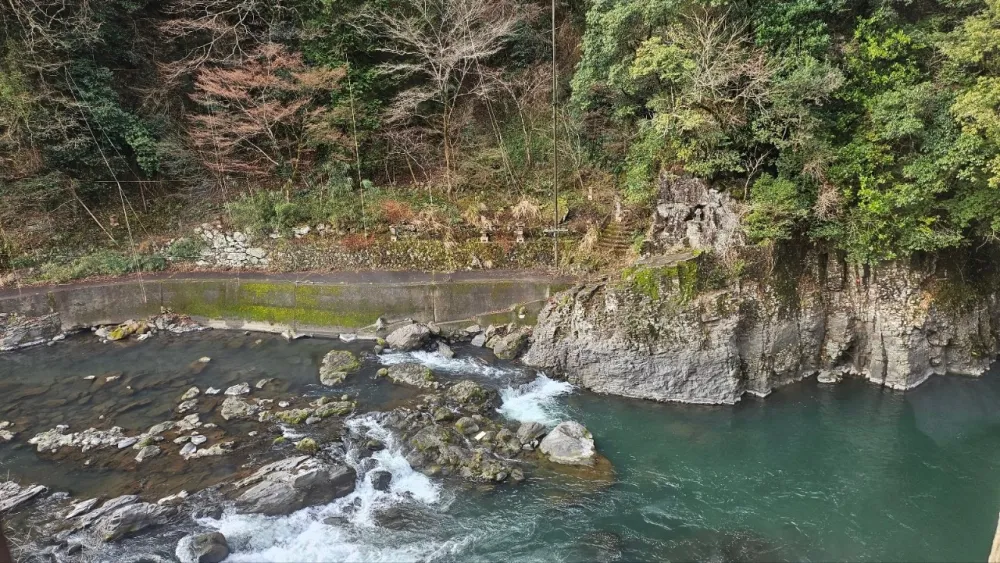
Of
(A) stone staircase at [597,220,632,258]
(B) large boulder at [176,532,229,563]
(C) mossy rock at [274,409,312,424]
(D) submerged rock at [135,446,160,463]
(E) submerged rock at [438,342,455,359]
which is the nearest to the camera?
(B) large boulder at [176,532,229,563]

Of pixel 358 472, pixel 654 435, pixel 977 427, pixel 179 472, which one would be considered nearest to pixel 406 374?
pixel 358 472

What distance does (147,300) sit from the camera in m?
19.2

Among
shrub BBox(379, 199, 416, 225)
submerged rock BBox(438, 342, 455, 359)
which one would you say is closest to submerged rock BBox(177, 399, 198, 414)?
submerged rock BBox(438, 342, 455, 359)

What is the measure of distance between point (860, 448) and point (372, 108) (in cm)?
2005

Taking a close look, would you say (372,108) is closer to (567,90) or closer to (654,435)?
(567,90)

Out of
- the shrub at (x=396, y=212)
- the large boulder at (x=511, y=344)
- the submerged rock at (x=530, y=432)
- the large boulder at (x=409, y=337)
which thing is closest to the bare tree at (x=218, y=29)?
the shrub at (x=396, y=212)

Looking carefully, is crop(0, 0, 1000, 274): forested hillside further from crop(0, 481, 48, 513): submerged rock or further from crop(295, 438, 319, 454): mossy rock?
crop(0, 481, 48, 513): submerged rock

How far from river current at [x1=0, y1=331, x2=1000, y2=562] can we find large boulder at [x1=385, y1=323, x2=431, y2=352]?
1554mm

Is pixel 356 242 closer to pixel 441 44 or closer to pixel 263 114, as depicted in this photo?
pixel 263 114

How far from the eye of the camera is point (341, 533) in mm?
9445

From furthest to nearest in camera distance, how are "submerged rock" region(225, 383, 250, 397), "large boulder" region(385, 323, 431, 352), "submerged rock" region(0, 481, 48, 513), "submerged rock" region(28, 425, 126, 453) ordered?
"large boulder" region(385, 323, 431, 352), "submerged rock" region(225, 383, 250, 397), "submerged rock" region(28, 425, 126, 453), "submerged rock" region(0, 481, 48, 513)

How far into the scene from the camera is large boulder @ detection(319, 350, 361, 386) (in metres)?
14.9

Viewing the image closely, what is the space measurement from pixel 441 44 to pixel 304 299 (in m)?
10.6

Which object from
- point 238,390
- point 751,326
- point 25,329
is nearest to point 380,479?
point 238,390
